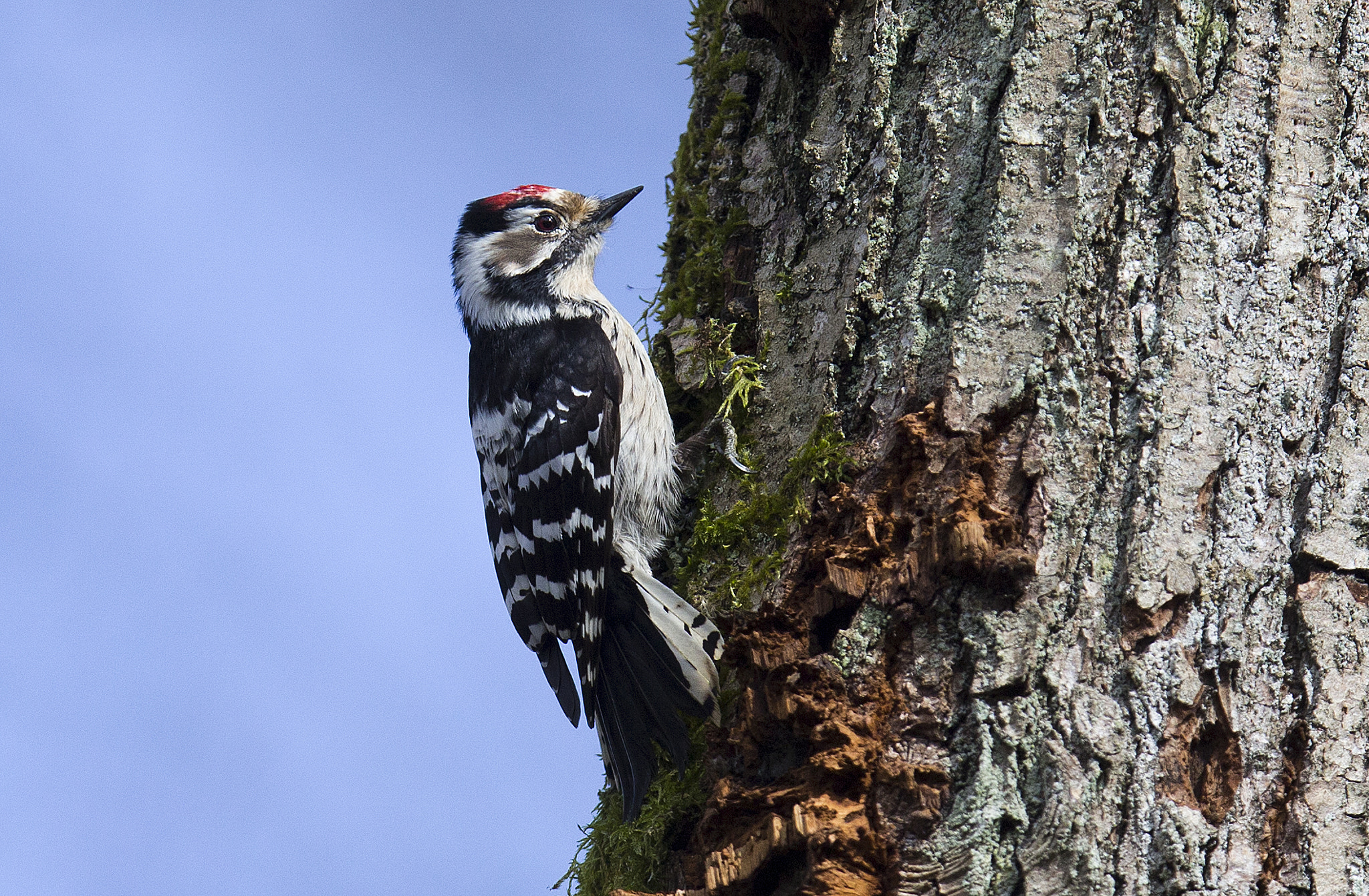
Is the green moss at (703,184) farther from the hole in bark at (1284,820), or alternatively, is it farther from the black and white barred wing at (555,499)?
the hole in bark at (1284,820)

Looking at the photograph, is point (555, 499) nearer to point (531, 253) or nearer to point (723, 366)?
point (723, 366)

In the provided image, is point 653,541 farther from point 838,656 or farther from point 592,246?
point 592,246

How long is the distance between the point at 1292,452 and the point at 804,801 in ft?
4.01

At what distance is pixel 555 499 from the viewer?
4.11 metres

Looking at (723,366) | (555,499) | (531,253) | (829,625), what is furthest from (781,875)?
(531,253)

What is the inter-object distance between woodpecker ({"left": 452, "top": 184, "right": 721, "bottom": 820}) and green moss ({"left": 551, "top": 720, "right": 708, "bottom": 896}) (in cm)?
5

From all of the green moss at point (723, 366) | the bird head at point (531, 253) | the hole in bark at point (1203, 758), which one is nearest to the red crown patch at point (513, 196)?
the bird head at point (531, 253)

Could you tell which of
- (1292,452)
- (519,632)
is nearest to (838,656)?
(1292,452)

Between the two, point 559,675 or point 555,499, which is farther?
point 555,499

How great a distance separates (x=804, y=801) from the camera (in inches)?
90.1

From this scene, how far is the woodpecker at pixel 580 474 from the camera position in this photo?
10.7 ft

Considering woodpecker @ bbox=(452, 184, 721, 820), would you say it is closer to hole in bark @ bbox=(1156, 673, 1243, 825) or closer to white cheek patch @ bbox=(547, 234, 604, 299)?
white cheek patch @ bbox=(547, 234, 604, 299)

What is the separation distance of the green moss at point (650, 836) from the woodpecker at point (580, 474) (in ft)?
0.16

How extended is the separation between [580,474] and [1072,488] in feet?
6.94
